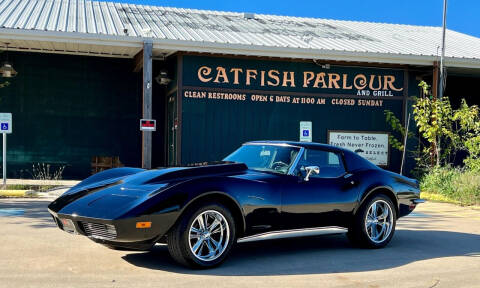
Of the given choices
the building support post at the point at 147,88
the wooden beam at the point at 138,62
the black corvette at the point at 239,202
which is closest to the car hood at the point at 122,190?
the black corvette at the point at 239,202

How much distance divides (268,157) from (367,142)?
11.1 metres

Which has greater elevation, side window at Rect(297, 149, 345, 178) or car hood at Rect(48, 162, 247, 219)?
side window at Rect(297, 149, 345, 178)

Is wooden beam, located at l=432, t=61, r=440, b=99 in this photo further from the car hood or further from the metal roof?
the car hood

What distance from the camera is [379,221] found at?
6738 millimetres

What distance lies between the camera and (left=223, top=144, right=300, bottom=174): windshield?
6.14 m

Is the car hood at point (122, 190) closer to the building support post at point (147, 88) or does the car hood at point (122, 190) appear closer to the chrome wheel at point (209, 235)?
the chrome wheel at point (209, 235)

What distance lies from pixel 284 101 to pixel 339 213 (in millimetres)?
10166

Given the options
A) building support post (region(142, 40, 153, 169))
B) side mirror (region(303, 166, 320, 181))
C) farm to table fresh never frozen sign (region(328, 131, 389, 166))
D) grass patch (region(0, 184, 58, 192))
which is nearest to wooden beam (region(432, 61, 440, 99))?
Result: farm to table fresh never frozen sign (region(328, 131, 389, 166))

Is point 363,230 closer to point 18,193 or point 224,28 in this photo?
point 18,193

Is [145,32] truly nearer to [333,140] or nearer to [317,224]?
[333,140]

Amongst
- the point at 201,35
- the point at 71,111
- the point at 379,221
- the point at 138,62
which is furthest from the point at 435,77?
the point at 71,111

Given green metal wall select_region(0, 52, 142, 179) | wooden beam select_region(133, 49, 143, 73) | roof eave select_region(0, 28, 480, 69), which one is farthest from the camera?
green metal wall select_region(0, 52, 142, 179)

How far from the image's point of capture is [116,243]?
16.1ft

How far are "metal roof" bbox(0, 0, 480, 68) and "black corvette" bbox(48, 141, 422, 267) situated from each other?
855cm
